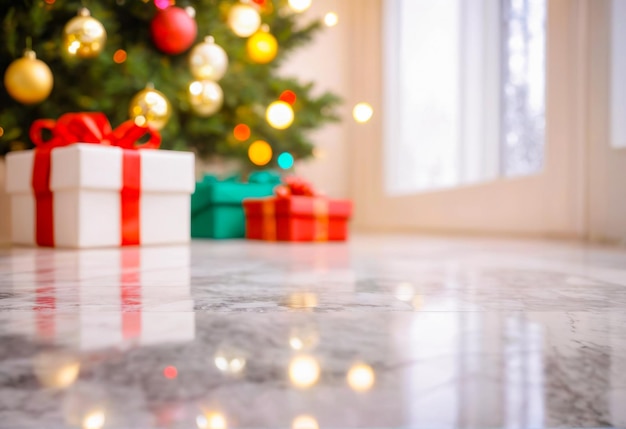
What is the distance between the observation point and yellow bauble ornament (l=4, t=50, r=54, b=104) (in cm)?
203

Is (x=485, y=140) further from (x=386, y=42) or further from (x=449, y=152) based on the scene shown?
(x=386, y=42)

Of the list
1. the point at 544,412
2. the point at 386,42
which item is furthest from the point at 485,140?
the point at 544,412

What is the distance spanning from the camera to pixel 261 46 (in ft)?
8.36

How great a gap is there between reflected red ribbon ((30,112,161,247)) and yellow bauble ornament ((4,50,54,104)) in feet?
1.36

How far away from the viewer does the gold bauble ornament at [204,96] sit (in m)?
2.29

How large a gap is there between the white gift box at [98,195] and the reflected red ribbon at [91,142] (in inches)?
0.7

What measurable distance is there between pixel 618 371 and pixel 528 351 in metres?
0.06

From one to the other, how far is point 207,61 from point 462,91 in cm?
122

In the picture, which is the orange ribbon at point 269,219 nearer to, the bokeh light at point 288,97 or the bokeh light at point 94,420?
the bokeh light at point 288,97

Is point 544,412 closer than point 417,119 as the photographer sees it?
Yes

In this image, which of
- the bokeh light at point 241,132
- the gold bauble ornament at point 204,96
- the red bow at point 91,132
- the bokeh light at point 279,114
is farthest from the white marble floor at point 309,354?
the bokeh light at point 241,132

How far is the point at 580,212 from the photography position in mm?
2166

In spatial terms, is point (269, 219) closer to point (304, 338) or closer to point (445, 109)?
point (445, 109)

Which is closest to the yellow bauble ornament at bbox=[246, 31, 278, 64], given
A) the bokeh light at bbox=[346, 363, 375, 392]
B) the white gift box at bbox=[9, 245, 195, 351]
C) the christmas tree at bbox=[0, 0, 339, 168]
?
the christmas tree at bbox=[0, 0, 339, 168]
